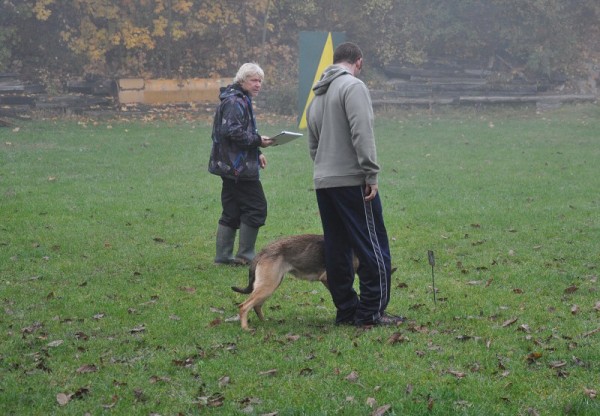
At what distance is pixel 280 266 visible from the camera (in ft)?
21.9

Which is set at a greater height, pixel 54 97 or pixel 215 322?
pixel 215 322

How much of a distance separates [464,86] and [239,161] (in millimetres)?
21578

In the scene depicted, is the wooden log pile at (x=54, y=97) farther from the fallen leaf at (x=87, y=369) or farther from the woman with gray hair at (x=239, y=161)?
the fallen leaf at (x=87, y=369)

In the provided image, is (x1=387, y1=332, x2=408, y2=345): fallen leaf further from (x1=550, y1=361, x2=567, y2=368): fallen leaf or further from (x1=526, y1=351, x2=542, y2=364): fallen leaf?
(x1=550, y1=361, x2=567, y2=368): fallen leaf

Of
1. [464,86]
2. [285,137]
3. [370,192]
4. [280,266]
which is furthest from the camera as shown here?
[464,86]

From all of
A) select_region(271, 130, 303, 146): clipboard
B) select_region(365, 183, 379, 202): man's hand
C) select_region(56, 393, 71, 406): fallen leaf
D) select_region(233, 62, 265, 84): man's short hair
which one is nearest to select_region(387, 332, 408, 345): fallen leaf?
select_region(365, 183, 379, 202): man's hand

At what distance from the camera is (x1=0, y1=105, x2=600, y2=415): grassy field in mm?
5059

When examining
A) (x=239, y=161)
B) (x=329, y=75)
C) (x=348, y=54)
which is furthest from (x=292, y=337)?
(x=239, y=161)

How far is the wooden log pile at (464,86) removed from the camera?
27.6 m

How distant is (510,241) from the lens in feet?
32.0

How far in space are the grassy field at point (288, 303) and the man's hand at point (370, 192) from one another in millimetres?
1013

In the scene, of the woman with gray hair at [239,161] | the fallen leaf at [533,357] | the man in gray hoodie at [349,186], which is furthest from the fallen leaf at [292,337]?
the woman with gray hair at [239,161]

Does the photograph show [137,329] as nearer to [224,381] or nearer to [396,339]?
[224,381]

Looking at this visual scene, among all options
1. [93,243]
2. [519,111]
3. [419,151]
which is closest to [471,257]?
[93,243]
